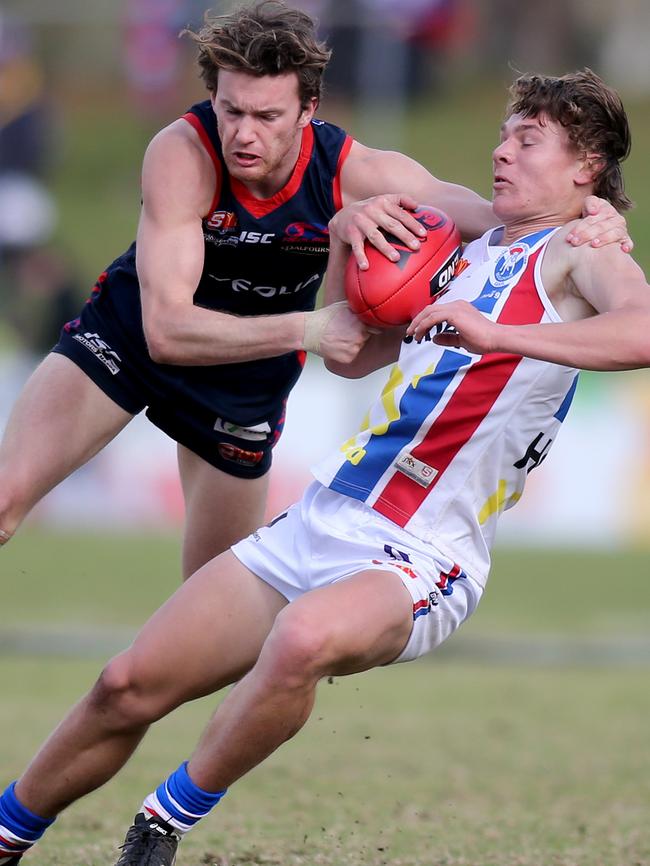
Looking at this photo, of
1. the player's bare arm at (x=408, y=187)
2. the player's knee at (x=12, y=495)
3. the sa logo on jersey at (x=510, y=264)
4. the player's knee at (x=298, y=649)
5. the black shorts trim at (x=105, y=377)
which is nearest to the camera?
the player's knee at (x=298, y=649)

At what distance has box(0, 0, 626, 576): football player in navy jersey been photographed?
16.0ft

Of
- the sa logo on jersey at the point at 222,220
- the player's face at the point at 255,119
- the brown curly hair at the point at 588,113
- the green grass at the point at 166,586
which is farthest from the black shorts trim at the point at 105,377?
the green grass at the point at 166,586

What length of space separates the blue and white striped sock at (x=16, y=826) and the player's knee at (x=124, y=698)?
0.43 metres

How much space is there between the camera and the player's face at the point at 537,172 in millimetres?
4723

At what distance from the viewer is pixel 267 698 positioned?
4309mm

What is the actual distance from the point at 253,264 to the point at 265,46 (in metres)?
0.85

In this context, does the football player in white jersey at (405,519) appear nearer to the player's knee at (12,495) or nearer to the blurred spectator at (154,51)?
the player's knee at (12,495)

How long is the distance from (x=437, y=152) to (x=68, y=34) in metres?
8.03

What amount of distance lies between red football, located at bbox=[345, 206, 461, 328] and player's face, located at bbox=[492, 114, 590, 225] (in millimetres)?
254

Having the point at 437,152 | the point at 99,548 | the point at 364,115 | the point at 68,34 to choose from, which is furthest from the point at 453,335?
the point at 68,34

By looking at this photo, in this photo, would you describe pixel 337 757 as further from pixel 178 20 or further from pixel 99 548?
pixel 178 20

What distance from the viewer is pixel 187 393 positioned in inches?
223

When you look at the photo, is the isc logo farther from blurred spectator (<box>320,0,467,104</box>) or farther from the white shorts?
blurred spectator (<box>320,0,467,104</box>)

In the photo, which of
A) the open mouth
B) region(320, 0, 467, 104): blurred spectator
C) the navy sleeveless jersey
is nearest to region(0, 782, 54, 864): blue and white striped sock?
the navy sleeveless jersey
